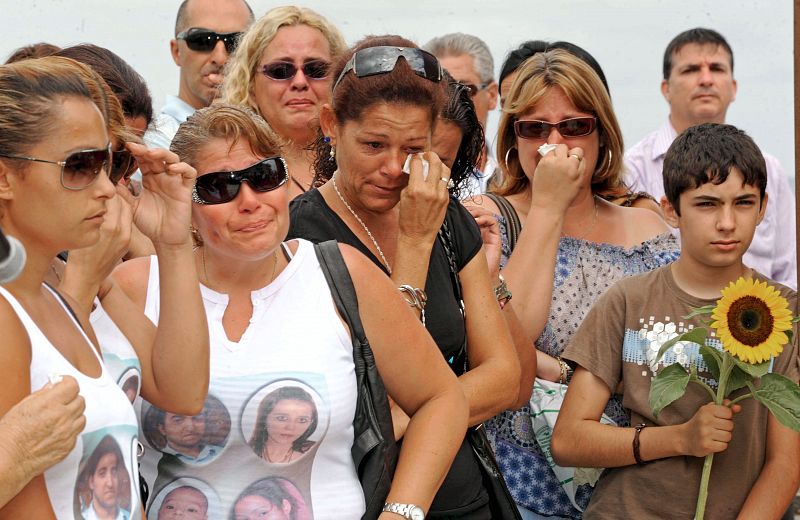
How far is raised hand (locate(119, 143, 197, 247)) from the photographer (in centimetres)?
240

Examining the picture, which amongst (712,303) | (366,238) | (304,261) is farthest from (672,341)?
(304,261)

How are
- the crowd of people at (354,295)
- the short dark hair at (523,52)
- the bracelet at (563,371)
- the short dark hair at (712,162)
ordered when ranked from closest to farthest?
the crowd of people at (354,295), the short dark hair at (712,162), the bracelet at (563,371), the short dark hair at (523,52)

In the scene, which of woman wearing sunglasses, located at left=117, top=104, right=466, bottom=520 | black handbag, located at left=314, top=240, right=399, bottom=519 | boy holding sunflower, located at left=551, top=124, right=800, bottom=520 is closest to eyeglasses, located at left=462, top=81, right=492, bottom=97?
boy holding sunflower, located at left=551, top=124, right=800, bottom=520

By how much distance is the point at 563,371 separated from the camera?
3.60 meters

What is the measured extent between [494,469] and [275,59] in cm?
182

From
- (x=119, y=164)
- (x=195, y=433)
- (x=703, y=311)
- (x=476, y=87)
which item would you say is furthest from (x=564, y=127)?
(x=476, y=87)

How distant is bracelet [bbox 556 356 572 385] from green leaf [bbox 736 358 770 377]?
66 cm

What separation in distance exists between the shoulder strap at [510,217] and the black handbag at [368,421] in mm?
1266

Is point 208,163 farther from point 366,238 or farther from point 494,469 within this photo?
point 494,469

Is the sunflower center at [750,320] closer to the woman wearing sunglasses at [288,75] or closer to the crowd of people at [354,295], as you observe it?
the crowd of people at [354,295]

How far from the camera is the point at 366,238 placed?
10.2ft

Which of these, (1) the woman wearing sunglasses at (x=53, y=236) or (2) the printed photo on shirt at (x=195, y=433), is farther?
(2) the printed photo on shirt at (x=195, y=433)

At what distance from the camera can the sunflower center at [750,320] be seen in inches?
119

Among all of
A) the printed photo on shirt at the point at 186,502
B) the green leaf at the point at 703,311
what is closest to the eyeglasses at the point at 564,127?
the green leaf at the point at 703,311
